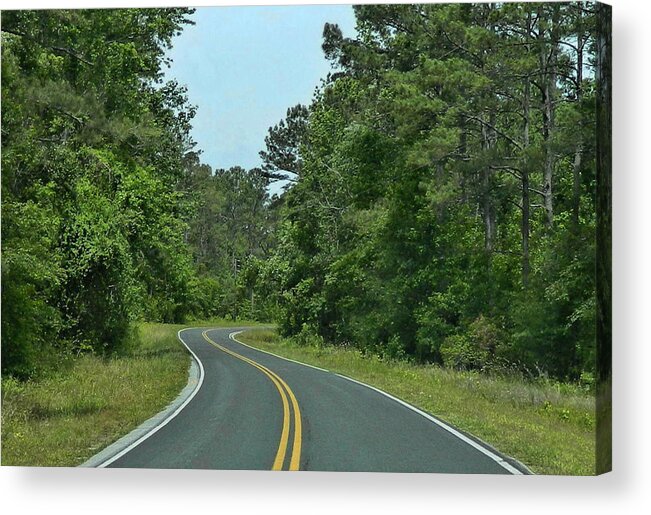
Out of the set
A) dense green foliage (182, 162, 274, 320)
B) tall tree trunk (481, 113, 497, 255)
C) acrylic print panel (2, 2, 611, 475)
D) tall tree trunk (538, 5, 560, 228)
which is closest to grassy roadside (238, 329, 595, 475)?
acrylic print panel (2, 2, 611, 475)

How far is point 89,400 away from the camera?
14086 millimetres

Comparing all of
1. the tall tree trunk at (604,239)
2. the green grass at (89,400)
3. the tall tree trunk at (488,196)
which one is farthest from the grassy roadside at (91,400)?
the tall tree trunk at (604,239)

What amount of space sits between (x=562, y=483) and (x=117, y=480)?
6.48 metres

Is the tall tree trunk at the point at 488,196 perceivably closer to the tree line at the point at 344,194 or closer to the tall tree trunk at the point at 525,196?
the tree line at the point at 344,194

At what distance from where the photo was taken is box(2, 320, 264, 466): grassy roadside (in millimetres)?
12938

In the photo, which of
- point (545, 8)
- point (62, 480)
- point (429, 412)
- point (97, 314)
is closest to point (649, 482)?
point (429, 412)

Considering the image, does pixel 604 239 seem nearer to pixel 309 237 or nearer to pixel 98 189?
pixel 309 237

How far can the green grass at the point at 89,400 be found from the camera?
42.4 feet

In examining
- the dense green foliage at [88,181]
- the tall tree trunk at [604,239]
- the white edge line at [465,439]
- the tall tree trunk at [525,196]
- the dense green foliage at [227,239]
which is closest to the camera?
the white edge line at [465,439]

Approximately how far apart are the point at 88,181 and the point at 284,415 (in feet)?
19.4

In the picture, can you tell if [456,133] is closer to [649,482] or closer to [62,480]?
[649,482]

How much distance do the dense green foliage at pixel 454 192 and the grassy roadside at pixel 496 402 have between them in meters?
0.42

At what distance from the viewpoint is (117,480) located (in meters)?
12.5

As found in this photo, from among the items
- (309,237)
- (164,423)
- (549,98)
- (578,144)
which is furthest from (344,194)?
(164,423)
